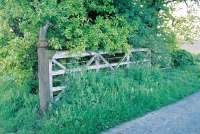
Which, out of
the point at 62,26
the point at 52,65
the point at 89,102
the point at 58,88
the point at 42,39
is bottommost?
the point at 89,102

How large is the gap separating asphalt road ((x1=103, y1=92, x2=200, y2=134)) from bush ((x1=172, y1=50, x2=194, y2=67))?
671 cm

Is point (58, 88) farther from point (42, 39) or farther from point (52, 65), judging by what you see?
point (42, 39)

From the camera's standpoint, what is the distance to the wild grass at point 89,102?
7.59 m

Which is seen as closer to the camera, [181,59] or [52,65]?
[52,65]

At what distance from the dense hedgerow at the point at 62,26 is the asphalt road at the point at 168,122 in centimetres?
193

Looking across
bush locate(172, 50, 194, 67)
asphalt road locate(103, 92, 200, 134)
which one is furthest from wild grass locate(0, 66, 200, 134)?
bush locate(172, 50, 194, 67)

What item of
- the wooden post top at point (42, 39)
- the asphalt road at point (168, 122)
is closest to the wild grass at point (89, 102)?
the asphalt road at point (168, 122)

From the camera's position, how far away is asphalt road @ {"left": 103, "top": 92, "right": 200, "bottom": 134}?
7.31 metres

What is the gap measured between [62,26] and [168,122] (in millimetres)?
3146

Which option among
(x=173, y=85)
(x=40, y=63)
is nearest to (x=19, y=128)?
(x=40, y=63)

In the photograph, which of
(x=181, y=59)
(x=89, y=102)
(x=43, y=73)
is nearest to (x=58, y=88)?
(x=43, y=73)

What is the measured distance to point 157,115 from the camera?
28.1 feet

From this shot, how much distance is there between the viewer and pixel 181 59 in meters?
16.7

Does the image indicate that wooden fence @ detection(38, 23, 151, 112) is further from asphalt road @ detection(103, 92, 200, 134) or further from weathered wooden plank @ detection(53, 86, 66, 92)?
asphalt road @ detection(103, 92, 200, 134)
